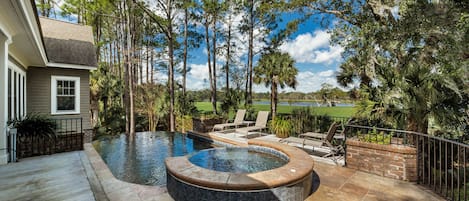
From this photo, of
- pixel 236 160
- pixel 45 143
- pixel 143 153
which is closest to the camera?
pixel 236 160

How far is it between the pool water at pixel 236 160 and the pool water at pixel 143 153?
98 centimetres

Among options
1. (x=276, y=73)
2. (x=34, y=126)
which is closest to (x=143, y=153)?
(x=34, y=126)

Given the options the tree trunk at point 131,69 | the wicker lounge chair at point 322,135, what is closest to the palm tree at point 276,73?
the wicker lounge chair at point 322,135

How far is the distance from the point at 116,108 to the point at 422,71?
16.1 meters

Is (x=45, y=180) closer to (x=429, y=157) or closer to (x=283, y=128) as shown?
(x=283, y=128)

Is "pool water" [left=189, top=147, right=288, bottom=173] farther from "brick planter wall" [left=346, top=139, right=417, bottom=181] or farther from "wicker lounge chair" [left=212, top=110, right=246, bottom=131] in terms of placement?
"wicker lounge chair" [left=212, top=110, right=246, bottom=131]

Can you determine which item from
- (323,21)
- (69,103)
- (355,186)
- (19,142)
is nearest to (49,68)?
(69,103)

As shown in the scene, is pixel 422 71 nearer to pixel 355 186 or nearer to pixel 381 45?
pixel 381 45

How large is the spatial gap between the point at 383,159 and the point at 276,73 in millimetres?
7513

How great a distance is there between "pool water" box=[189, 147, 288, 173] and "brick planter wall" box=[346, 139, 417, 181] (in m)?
1.58

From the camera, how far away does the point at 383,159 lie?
4.43 meters

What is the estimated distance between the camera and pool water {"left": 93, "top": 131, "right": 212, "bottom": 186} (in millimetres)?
4914

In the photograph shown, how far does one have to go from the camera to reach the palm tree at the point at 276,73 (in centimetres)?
1115

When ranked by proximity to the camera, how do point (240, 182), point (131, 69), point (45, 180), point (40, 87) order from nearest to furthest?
point (240, 182), point (45, 180), point (40, 87), point (131, 69)
